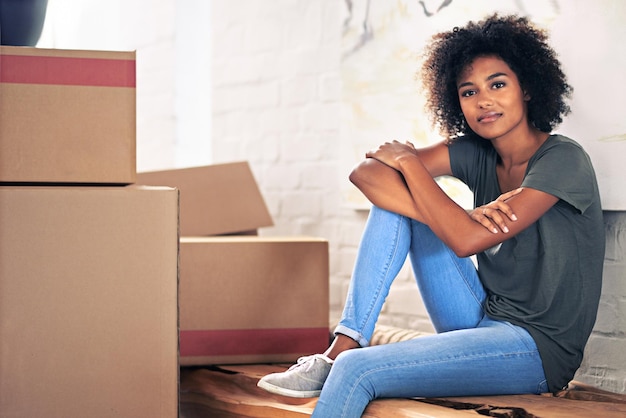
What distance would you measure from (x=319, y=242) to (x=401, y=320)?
45 cm

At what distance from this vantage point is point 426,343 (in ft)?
5.21

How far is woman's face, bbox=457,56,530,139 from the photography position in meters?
1.74

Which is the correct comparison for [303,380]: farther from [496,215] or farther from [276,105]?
[276,105]

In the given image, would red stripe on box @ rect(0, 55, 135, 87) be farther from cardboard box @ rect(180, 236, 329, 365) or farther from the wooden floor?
the wooden floor

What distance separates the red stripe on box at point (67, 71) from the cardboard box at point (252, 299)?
55 centimetres

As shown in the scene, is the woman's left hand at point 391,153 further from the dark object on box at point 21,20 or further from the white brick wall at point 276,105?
the dark object on box at point 21,20

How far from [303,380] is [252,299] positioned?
43 centimetres

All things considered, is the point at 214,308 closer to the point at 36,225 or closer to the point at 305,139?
the point at 36,225

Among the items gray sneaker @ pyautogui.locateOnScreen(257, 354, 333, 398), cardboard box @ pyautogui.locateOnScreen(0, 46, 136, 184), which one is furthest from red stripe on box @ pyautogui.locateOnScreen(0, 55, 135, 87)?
gray sneaker @ pyautogui.locateOnScreen(257, 354, 333, 398)

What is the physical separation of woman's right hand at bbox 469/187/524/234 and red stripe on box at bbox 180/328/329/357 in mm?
624

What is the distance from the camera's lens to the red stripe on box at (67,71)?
154cm

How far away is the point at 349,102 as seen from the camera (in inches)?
96.1

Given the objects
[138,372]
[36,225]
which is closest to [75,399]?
[138,372]

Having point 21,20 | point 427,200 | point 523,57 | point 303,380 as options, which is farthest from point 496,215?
point 21,20
